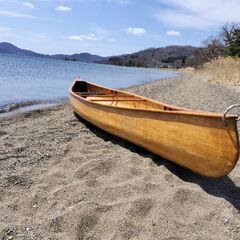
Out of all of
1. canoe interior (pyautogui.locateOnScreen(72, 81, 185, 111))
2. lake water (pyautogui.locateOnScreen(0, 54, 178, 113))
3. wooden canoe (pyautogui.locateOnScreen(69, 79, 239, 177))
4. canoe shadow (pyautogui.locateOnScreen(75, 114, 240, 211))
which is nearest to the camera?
wooden canoe (pyautogui.locateOnScreen(69, 79, 239, 177))

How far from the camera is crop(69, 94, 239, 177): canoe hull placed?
4.10 metres

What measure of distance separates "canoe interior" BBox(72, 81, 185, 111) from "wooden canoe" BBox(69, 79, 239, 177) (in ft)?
2.03

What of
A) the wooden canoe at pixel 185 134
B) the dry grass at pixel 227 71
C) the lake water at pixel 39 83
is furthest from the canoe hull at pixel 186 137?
the dry grass at pixel 227 71

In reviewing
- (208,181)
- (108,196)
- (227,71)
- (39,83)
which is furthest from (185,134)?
(39,83)

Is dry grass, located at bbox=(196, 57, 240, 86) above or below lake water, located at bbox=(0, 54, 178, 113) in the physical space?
above

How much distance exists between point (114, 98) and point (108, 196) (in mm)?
5277

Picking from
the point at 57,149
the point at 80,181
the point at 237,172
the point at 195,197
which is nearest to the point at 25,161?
the point at 57,149

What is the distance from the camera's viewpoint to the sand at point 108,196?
11.7 feet

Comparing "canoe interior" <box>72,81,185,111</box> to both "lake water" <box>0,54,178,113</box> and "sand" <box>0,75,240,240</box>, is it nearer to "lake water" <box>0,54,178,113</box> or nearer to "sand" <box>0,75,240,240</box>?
"sand" <box>0,75,240,240</box>

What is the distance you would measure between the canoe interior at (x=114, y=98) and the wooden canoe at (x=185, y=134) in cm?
62

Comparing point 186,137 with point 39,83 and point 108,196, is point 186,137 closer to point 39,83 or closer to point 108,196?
point 108,196

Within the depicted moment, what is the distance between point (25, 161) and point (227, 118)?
2854 millimetres

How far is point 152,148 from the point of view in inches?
210

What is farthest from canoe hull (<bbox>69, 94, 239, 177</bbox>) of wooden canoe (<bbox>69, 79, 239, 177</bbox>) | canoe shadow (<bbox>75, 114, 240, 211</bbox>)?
canoe shadow (<bbox>75, 114, 240, 211</bbox>)
